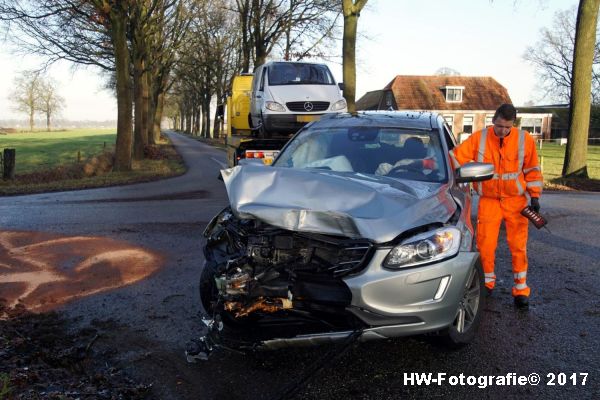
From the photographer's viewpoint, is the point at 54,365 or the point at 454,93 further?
the point at 454,93

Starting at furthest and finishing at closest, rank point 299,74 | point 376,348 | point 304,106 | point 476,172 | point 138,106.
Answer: point 138,106
point 299,74
point 304,106
point 476,172
point 376,348

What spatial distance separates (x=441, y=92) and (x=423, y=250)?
57380 mm

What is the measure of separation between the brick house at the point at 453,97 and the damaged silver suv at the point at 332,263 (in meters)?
52.7

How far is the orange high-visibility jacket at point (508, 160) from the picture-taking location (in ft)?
16.8

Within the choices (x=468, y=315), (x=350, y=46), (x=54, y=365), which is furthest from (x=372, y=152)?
(x=350, y=46)

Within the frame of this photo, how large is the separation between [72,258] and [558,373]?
5.84 metres

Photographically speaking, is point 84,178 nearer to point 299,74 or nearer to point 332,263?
point 299,74

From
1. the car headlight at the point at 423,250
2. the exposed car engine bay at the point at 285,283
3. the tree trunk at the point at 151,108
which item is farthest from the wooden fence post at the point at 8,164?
the tree trunk at the point at 151,108

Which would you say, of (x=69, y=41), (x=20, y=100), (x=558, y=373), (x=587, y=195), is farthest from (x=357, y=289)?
(x=20, y=100)

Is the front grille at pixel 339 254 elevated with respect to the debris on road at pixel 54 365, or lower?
elevated

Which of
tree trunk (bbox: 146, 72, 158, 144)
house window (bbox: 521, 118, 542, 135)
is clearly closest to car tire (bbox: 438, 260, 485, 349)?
tree trunk (bbox: 146, 72, 158, 144)

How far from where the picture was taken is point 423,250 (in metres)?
3.42

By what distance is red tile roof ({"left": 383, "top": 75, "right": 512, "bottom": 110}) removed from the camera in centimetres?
5631

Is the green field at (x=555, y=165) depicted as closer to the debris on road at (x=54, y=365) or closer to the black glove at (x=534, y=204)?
the black glove at (x=534, y=204)
